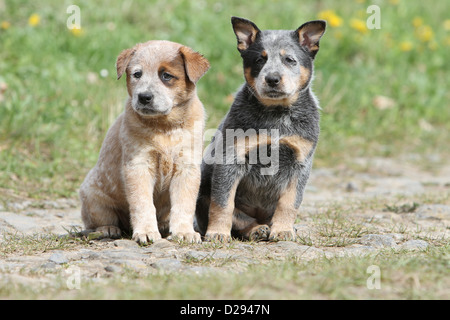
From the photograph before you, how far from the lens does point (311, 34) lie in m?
5.22

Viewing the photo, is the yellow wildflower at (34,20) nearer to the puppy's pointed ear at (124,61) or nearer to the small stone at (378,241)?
the puppy's pointed ear at (124,61)

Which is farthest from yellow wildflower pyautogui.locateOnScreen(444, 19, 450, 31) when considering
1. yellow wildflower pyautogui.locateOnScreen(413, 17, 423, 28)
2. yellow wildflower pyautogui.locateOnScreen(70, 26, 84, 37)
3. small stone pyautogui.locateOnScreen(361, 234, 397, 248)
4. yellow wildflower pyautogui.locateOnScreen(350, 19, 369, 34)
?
small stone pyautogui.locateOnScreen(361, 234, 397, 248)

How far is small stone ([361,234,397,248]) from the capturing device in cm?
488

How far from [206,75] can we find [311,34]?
187 inches

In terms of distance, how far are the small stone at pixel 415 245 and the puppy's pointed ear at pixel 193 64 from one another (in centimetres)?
202

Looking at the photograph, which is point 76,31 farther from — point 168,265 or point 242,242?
point 168,265

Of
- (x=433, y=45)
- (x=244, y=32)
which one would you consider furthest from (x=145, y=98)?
(x=433, y=45)

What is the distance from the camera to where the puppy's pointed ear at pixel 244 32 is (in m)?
5.20

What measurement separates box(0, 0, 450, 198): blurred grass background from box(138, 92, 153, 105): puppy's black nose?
8.38 ft

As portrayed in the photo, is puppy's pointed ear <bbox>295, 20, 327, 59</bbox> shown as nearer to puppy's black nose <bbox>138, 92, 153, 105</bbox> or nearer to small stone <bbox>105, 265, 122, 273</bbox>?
puppy's black nose <bbox>138, 92, 153, 105</bbox>

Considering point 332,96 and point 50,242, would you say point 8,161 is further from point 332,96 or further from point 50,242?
point 332,96

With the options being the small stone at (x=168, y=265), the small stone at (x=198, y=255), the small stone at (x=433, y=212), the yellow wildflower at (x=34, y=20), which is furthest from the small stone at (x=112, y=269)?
the yellow wildflower at (x=34, y=20)
